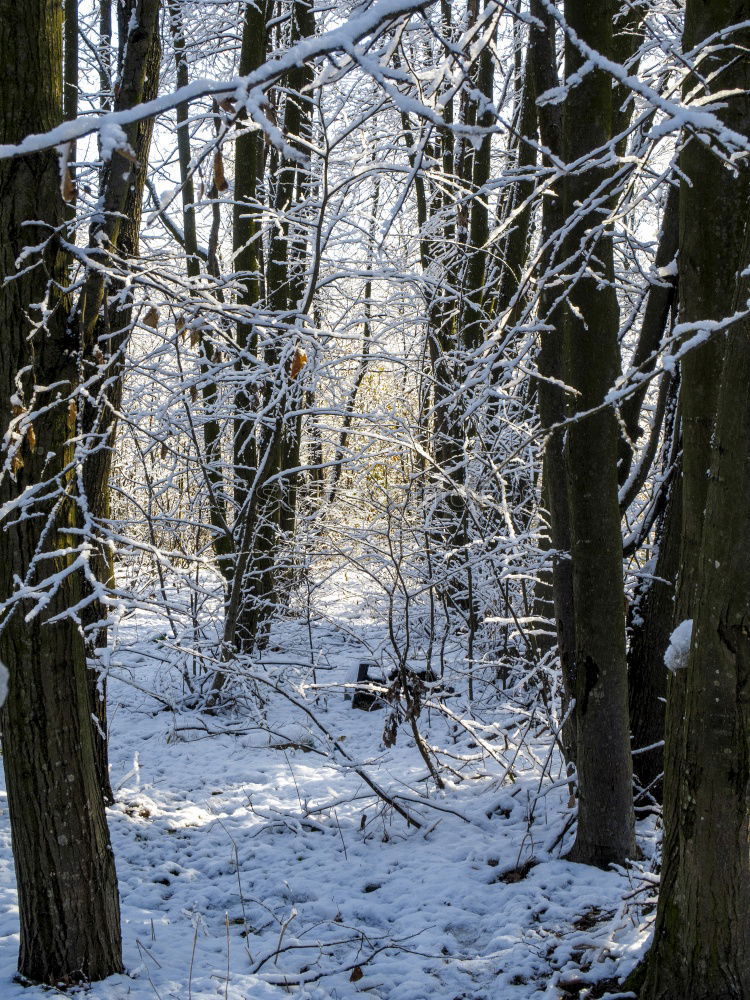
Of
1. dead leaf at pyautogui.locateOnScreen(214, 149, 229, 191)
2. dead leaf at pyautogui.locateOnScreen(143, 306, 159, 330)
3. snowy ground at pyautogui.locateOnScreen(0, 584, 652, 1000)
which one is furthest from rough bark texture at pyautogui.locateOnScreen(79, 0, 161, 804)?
dead leaf at pyautogui.locateOnScreen(214, 149, 229, 191)

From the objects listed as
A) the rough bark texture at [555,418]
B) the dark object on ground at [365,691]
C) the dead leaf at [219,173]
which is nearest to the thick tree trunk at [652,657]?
the rough bark texture at [555,418]

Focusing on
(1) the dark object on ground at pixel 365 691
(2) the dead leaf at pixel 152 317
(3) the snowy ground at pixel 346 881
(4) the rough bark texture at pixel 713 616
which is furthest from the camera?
(1) the dark object on ground at pixel 365 691

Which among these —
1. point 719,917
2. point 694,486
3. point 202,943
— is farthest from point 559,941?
point 694,486

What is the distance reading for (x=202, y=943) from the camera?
11.8 ft

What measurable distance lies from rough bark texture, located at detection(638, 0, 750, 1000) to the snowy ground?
50 centimetres

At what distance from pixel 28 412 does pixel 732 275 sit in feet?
7.15

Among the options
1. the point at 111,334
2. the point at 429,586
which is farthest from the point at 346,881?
the point at 111,334

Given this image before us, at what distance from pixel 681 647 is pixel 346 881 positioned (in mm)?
2489

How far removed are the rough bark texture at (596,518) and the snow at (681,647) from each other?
1.15 metres

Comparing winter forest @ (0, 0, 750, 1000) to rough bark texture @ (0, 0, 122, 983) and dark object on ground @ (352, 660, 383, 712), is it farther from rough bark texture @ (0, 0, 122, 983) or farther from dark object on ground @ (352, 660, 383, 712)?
dark object on ground @ (352, 660, 383, 712)

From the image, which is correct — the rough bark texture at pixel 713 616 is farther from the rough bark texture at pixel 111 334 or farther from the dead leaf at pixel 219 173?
the rough bark texture at pixel 111 334

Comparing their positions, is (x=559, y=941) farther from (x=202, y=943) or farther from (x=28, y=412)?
(x=28, y=412)

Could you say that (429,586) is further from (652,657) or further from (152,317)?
(152,317)

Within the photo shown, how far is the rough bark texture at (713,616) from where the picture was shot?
2172mm
